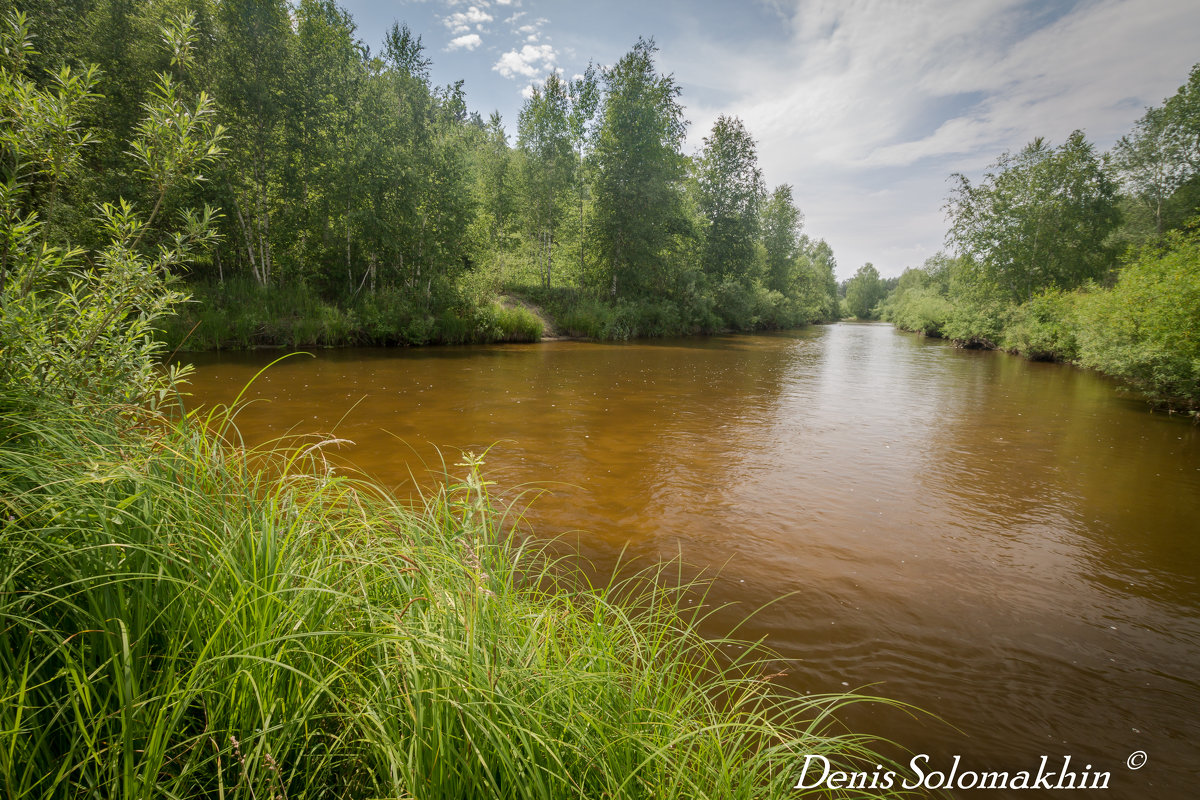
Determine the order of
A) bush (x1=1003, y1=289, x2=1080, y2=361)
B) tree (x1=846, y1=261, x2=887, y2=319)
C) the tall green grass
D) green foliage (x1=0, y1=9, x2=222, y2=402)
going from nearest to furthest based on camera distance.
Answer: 1. the tall green grass
2. green foliage (x1=0, y1=9, x2=222, y2=402)
3. bush (x1=1003, y1=289, x2=1080, y2=361)
4. tree (x1=846, y1=261, x2=887, y2=319)

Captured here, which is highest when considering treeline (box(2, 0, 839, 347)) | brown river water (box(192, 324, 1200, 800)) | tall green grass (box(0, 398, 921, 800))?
treeline (box(2, 0, 839, 347))

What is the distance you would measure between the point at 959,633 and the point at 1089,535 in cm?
349

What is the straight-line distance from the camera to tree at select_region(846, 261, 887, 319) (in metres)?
108

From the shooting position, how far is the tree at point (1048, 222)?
3206cm

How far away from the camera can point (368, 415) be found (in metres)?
9.88

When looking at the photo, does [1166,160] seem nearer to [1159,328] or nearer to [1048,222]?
[1048,222]

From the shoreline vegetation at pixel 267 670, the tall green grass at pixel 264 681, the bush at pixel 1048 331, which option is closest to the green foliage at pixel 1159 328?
the bush at pixel 1048 331

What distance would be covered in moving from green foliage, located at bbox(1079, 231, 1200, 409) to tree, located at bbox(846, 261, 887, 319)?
9976 centimetres

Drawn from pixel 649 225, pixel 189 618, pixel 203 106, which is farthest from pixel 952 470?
pixel 649 225

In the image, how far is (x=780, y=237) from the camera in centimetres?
5891

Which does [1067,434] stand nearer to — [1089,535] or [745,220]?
[1089,535]

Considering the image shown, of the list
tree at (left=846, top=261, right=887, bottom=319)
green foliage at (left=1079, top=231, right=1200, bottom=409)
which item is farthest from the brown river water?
tree at (left=846, top=261, right=887, bottom=319)

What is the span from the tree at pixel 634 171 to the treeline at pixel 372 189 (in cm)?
10

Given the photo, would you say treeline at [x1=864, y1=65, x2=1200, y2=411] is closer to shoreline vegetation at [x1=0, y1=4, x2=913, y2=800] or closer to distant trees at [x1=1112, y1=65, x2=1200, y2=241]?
distant trees at [x1=1112, y1=65, x2=1200, y2=241]
